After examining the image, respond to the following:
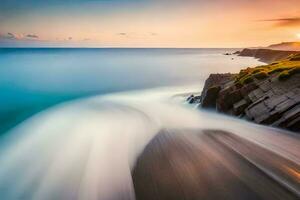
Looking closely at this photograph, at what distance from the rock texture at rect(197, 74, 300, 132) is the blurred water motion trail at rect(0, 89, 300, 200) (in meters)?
0.95

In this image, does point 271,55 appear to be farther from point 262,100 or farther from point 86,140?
point 86,140

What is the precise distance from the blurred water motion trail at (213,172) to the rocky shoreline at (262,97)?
11.8 ft

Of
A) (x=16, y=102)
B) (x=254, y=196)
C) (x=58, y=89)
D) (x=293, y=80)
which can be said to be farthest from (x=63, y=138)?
(x=58, y=89)

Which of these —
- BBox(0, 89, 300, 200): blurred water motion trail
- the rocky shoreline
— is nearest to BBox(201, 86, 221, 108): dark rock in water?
the rocky shoreline

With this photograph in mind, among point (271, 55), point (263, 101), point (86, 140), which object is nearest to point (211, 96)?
point (263, 101)

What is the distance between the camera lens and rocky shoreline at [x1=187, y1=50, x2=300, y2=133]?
762 inches

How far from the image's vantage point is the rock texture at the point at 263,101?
19188 millimetres

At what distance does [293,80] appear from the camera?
22.4 m

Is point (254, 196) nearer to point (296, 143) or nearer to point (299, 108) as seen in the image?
point (296, 143)

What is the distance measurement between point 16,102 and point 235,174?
32213 millimetres

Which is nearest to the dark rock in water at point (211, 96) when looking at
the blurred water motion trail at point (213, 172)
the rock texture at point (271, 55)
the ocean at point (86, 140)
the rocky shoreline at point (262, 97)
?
the rocky shoreline at point (262, 97)

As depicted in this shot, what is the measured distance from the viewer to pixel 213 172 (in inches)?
511

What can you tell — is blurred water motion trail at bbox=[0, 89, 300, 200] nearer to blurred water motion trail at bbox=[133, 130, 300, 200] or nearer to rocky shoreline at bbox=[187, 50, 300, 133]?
blurred water motion trail at bbox=[133, 130, 300, 200]

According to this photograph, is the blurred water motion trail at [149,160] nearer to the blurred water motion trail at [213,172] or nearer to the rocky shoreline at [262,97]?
the blurred water motion trail at [213,172]
